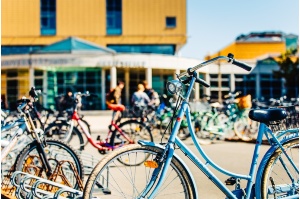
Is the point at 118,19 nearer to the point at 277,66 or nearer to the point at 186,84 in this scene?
the point at 277,66

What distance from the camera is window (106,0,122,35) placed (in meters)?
39.9

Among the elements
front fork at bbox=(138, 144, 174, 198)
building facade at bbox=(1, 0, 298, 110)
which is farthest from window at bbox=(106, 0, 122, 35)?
front fork at bbox=(138, 144, 174, 198)

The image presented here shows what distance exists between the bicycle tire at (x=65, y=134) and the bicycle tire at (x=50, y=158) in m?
2.66

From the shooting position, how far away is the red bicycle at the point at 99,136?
6.57 m

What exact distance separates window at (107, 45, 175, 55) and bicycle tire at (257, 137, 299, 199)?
37.2 m

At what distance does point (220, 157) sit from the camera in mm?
7195

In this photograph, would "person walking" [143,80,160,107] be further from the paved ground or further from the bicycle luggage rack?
the bicycle luggage rack

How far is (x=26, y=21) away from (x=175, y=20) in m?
14.5

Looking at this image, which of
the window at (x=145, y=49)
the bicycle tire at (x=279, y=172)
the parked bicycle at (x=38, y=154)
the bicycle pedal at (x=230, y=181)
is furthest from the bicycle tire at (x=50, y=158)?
the window at (x=145, y=49)

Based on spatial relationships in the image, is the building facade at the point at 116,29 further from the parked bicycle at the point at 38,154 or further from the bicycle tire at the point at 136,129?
the parked bicycle at the point at 38,154

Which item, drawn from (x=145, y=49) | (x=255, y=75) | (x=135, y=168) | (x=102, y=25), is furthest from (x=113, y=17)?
(x=135, y=168)

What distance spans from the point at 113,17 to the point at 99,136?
3455cm

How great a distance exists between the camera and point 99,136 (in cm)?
694

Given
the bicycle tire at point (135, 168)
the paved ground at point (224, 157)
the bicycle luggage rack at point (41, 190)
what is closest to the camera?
the bicycle tire at point (135, 168)
